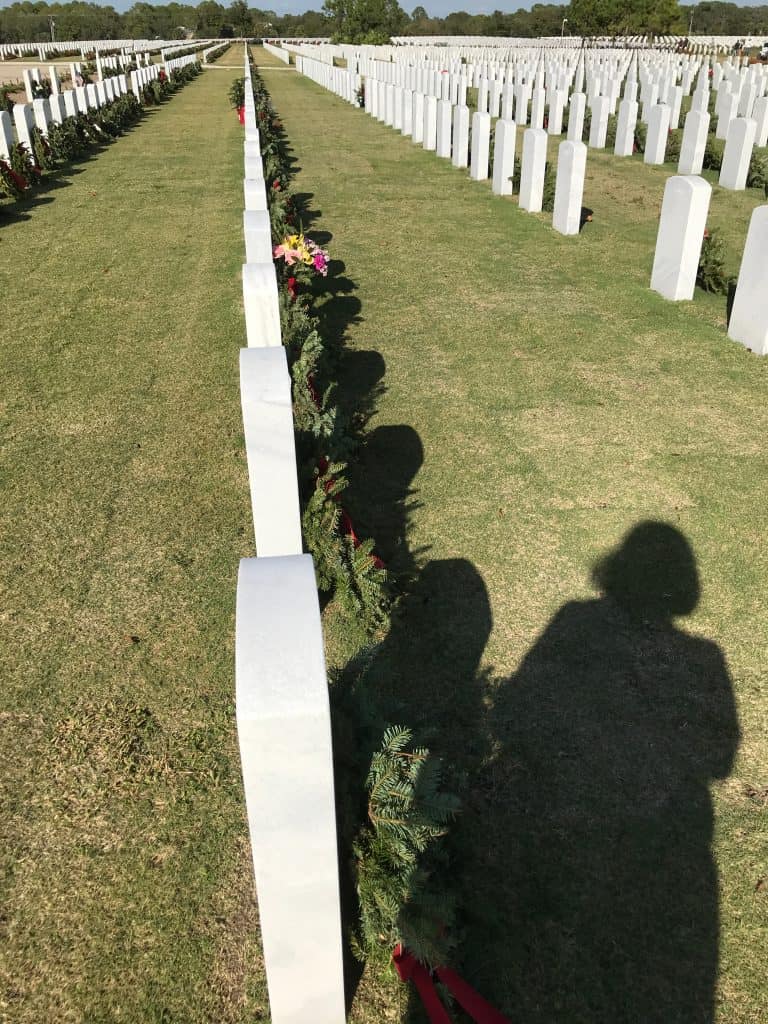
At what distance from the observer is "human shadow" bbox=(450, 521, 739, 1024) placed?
2.24 metres

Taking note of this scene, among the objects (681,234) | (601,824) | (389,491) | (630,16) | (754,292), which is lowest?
(601,824)

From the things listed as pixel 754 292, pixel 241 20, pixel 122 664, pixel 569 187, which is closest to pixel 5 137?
pixel 569 187

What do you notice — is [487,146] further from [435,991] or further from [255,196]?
[435,991]

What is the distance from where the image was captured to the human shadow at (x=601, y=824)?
7.34 feet

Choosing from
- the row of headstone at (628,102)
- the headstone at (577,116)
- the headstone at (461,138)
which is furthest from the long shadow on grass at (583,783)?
the headstone at (577,116)

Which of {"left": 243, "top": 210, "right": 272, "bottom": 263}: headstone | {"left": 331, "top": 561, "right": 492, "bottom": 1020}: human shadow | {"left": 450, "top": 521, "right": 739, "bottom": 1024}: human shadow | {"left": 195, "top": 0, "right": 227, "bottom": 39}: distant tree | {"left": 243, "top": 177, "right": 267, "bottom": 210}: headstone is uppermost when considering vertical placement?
{"left": 195, "top": 0, "right": 227, "bottom": 39}: distant tree

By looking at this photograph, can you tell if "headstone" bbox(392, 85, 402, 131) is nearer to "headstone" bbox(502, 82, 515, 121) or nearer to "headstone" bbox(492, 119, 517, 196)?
"headstone" bbox(502, 82, 515, 121)

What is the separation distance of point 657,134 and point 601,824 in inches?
555

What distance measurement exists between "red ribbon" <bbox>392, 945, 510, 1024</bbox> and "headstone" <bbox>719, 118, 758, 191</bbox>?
1256 centimetres

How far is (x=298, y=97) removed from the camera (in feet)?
87.5

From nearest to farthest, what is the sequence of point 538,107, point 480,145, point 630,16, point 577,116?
point 480,145 < point 577,116 < point 538,107 < point 630,16

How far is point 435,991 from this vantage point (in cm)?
207

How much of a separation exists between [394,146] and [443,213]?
673cm

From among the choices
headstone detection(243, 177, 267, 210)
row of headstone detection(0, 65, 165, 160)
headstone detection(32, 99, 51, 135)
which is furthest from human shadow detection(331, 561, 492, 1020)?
headstone detection(32, 99, 51, 135)
